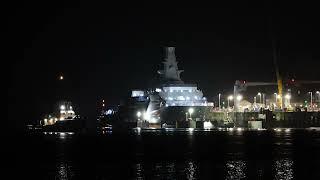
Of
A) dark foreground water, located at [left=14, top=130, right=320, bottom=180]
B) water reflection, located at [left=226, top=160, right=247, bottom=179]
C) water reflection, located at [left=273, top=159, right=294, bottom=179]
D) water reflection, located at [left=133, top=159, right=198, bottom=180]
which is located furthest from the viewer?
dark foreground water, located at [left=14, top=130, right=320, bottom=180]

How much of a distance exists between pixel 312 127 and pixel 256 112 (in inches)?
520

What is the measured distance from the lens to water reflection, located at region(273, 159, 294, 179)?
42.4 meters

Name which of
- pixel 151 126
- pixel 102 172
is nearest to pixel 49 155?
pixel 102 172

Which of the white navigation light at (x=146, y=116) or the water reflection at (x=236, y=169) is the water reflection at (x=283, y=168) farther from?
the white navigation light at (x=146, y=116)

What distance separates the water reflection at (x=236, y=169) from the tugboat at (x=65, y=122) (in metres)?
100

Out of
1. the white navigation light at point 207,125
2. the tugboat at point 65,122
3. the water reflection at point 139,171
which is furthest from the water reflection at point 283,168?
the tugboat at point 65,122

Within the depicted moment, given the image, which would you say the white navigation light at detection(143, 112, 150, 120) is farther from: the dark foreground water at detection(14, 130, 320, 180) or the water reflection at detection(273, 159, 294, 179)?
the water reflection at detection(273, 159, 294, 179)

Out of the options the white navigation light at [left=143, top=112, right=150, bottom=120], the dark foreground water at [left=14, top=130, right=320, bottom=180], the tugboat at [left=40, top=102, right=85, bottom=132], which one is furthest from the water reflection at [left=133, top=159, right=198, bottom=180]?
the tugboat at [left=40, top=102, right=85, bottom=132]

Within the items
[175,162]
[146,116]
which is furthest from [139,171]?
[146,116]

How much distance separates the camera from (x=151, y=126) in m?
149

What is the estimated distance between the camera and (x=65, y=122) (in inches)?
5935

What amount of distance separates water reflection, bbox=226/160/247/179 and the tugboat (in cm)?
10030

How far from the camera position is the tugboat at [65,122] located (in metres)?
150

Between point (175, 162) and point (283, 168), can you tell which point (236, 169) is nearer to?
point (283, 168)
